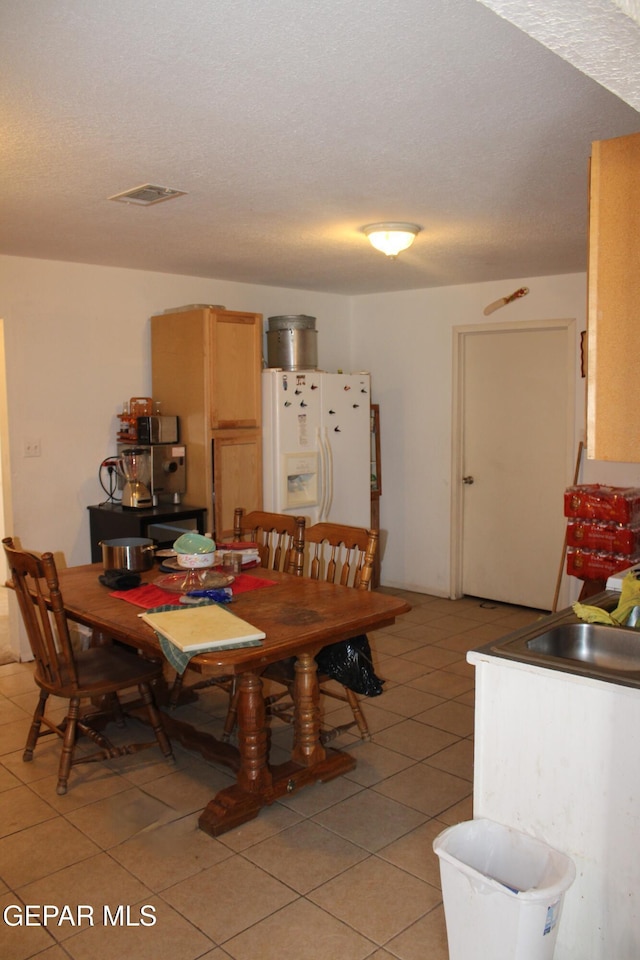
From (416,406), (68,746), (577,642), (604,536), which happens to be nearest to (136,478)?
(68,746)

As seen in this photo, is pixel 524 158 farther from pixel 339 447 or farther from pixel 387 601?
pixel 339 447

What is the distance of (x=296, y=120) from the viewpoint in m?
2.31

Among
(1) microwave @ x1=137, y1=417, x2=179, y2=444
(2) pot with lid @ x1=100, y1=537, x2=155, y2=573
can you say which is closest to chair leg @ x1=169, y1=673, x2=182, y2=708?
(2) pot with lid @ x1=100, y1=537, x2=155, y2=573

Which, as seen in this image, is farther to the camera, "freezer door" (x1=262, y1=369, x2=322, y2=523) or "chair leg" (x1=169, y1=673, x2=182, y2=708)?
"freezer door" (x1=262, y1=369, x2=322, y2=523)

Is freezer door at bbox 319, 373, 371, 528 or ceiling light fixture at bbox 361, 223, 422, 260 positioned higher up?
ceiling light fixture at bbox 361, 223, 422, 260

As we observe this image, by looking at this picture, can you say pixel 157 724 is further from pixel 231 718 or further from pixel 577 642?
pixel 577 642

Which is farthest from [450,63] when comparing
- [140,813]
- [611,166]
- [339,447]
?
[339,447]

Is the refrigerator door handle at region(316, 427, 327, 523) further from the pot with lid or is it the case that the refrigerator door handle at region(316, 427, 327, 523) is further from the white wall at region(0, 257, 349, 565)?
the pot with lid

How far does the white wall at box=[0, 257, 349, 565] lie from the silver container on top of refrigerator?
0.69m

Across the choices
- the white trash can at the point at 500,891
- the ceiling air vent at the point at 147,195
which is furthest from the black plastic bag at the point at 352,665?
the ceiling air vent at the point at 147,195

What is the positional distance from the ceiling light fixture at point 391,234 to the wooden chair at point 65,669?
2139 mm

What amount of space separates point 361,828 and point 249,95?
2.40 m

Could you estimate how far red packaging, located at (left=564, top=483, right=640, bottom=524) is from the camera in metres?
4.19

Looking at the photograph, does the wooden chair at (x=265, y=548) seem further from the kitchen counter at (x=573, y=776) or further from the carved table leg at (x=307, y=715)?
the kitchen counter at (x=573, y=776)
